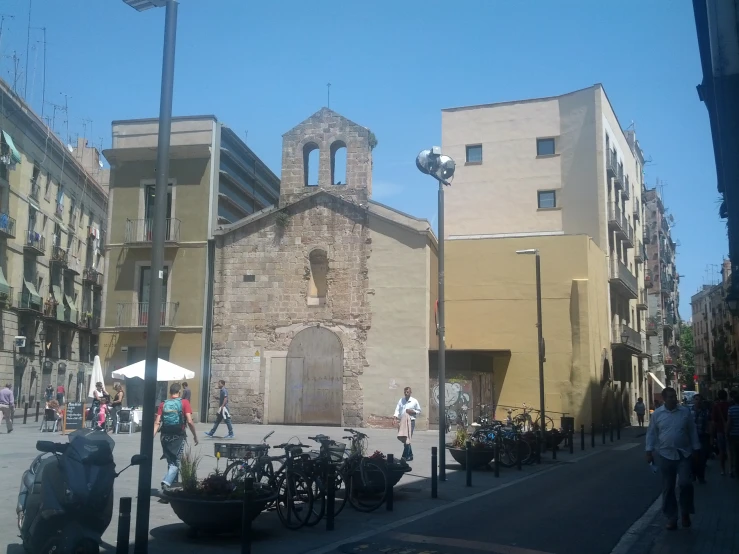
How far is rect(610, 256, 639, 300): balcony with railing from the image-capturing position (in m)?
39.1

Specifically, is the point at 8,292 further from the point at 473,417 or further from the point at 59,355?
the point at 473,417

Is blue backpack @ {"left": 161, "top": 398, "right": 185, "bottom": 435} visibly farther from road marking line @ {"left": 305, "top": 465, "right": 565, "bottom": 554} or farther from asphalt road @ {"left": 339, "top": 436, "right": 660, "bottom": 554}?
asphalt road @ {"left": 339, "top": 436, "right": 660, "bottom": 554}

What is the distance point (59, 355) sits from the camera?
4441 centimetres

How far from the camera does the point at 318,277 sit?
101 feet

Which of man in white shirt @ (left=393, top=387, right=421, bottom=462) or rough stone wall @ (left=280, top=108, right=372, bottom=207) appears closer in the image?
man in white shirt @ (left=393, top=387, right=421, bottom=462)

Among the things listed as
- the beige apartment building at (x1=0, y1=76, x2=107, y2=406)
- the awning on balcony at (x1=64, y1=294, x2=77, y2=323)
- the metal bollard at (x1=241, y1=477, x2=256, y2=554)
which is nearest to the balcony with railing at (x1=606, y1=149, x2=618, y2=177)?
the beige apartment building at (x1=0, y1=76, x2=107, y2=406)

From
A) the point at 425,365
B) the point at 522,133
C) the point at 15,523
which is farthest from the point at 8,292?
the point at 15,523

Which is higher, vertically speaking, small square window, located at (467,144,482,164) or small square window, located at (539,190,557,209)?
small square window, located at (467,144,482,164)

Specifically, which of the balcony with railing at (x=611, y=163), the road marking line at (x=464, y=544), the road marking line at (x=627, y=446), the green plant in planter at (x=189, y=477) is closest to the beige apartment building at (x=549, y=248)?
the balcony with railing at (x=611, y=163)

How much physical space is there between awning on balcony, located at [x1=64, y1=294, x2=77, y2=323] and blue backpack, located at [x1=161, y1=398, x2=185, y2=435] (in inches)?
1459

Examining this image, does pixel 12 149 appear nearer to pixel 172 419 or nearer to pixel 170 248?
pixel 170 248

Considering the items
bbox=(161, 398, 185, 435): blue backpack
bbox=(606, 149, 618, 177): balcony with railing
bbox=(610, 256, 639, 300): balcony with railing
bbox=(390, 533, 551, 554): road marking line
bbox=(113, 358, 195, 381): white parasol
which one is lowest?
bbox=(390, 533, 551, 554): road marking line

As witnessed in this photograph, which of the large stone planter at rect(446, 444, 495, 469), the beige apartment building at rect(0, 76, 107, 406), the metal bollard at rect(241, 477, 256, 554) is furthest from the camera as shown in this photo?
the beige apartment building at rect(0, 76, 107, 406)

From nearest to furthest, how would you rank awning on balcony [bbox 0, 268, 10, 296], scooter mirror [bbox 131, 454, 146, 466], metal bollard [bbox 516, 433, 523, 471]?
1. scooter mirror [bbox 131, 454, 146, 466]
2. metal bollard [bbox 516, 433, 523, 471]
3. awning on balcony [bbox 0, 268, 10, 296]
